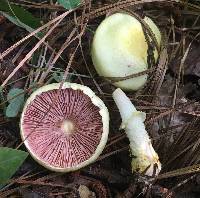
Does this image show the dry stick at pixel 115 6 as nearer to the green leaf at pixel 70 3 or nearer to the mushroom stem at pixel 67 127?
the green leaf at pixel 70 3

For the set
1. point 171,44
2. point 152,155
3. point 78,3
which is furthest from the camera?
point 171,44

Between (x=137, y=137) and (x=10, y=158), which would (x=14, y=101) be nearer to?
(x=10, y=158)

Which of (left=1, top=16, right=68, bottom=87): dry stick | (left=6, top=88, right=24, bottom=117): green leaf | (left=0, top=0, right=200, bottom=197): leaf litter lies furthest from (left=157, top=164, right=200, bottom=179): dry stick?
(left=1, top=16, right=68, bottom=87): dry stick

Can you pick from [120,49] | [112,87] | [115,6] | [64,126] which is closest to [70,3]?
[115,6]

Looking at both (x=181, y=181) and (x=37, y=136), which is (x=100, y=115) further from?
(x=181, y=181)

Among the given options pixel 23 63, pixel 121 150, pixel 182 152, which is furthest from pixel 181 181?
pixel 23 63
